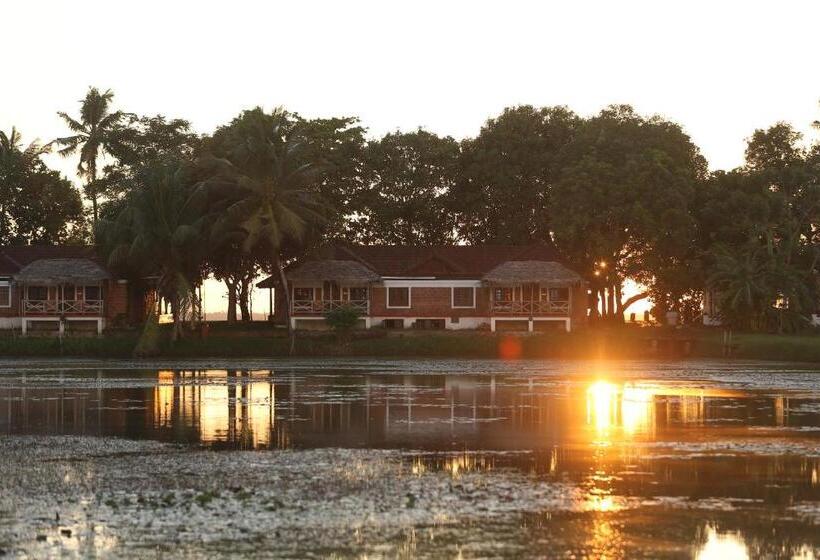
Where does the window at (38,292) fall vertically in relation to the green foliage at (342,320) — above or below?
above

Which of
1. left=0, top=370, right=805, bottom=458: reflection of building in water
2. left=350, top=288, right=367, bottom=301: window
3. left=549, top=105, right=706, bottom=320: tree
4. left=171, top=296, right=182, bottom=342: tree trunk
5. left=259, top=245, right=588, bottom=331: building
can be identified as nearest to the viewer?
left=0, top=370, right=805, bottom=458: reflection of building in water

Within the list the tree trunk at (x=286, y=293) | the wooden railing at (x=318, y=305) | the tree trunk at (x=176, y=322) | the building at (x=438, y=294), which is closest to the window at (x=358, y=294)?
the building at (x=438, y=294)

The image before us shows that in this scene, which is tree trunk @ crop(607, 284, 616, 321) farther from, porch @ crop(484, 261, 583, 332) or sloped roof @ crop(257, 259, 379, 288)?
sloped roof @ crop(257, 259, 379, 288)

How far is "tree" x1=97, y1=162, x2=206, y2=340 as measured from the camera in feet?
221

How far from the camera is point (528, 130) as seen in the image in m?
86.3

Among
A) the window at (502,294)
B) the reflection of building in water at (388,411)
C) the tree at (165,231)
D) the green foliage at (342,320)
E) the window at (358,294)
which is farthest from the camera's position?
the window at (502,294)

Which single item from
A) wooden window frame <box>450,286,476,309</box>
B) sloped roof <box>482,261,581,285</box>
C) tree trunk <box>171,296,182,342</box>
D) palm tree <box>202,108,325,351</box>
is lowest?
tree trunk <box>171,296,182,342</box>

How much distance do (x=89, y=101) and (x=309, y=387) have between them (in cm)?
5312

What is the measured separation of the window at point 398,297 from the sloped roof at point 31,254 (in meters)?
18.3

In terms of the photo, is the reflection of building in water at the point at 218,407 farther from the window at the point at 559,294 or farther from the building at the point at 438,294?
the window at the point at 559,294

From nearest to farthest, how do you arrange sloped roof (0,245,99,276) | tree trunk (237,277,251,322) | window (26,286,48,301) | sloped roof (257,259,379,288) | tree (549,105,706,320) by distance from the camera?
tree (549,105,706,320)
sloped roof (257,259,379,288)
window (26,286,48,301)
sloped roof (0,245,99,276)
tree trunk (237,277,251,322)

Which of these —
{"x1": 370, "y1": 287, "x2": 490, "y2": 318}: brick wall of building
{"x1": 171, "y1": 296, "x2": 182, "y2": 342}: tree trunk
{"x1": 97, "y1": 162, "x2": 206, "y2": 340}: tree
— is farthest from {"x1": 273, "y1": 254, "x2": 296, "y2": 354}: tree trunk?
{"x1": 171, "y1": 296, "x2": 182, "y2": 342}: tree trunk

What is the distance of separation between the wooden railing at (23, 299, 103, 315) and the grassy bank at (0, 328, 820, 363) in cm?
762

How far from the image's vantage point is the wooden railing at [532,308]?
258 feet
